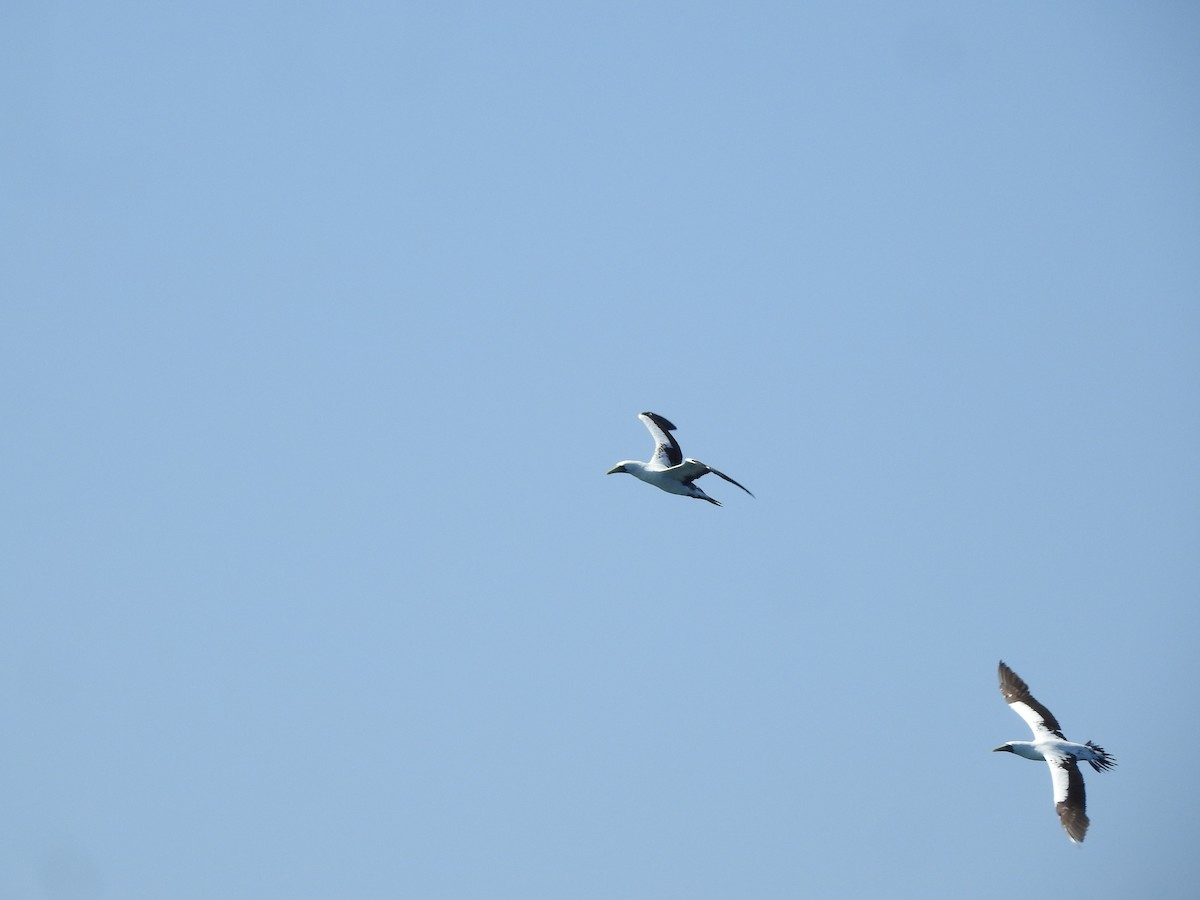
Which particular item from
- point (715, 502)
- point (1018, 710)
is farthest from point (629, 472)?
point (1018, 710)

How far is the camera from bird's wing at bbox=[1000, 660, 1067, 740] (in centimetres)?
5125

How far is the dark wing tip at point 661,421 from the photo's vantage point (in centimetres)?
4944

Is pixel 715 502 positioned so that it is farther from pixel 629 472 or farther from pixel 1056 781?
pixel 1056 781

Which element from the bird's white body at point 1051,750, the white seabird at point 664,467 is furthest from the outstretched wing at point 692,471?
the bird's white body at point 1051,750

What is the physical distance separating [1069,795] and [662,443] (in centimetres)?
1462

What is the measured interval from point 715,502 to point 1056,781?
39.9ft

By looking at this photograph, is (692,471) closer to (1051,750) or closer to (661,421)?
(661,421)

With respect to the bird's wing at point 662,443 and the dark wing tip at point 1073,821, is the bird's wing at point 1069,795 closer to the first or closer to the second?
the dark wing tip at point 1073,821

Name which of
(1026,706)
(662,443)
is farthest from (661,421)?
(1026,706)

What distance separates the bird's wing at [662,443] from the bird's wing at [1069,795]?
44.0 ft

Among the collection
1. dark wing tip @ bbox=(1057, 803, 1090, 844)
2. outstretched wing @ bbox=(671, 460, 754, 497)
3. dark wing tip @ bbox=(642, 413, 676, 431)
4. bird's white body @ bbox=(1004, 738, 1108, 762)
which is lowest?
dark wing tip @ bbox=(1057, 803, 1090, 844)

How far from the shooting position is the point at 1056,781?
159ft

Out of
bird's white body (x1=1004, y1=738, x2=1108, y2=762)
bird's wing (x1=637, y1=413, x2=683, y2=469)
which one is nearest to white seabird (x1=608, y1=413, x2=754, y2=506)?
bird's wing (x1=637, y1=413, x2=683, y2=469)

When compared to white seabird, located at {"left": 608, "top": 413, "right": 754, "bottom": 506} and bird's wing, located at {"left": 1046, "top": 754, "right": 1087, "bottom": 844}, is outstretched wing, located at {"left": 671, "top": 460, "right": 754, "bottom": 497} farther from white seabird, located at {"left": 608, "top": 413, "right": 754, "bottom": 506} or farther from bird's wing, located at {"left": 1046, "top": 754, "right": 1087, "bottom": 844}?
bird's wing, located at {"left": 1046, "top": 754, "right": 1087, "bottom": 844}
